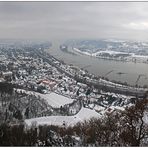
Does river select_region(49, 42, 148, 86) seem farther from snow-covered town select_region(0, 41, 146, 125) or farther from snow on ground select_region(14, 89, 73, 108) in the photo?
snow on ground select_region(14, 89, 73, 108)

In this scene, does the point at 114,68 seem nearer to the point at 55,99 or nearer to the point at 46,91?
the point at 55,99

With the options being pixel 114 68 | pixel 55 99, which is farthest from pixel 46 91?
pixel 114 68

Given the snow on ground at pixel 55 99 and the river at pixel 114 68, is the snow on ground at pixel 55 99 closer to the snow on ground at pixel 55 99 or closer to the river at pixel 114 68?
the snow on ground at pixel 55 99

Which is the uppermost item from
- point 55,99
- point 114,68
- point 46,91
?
point 114,68

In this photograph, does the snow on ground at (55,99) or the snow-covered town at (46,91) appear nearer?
the snow-covered town at (46,91)

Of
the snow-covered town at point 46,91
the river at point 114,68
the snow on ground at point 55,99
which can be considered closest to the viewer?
the snow-covered town at point 46,91

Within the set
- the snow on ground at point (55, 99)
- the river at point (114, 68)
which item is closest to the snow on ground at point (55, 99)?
the snow on ground at point (55, 99)

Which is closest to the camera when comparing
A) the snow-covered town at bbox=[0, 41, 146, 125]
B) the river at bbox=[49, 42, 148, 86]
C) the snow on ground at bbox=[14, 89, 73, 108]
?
the snow-covered town at bbox=[0, 41, 146, 125]

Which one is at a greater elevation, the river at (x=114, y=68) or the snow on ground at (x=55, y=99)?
the river at (x=114, y=68)

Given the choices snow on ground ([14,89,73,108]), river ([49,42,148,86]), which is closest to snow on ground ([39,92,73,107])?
snow on ground ([14,89,73,108])

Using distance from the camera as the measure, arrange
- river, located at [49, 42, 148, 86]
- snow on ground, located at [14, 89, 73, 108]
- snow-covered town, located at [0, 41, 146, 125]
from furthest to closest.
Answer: river, located at [49, 42, 148, 86] < snow on ground, located at [14, 89, 73, 108] < snow-covered town, located at [0, 41, 146, 125]

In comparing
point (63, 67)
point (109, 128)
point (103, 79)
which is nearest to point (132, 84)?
point (103, 79)

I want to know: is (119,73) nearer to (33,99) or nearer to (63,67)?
(63,67)
